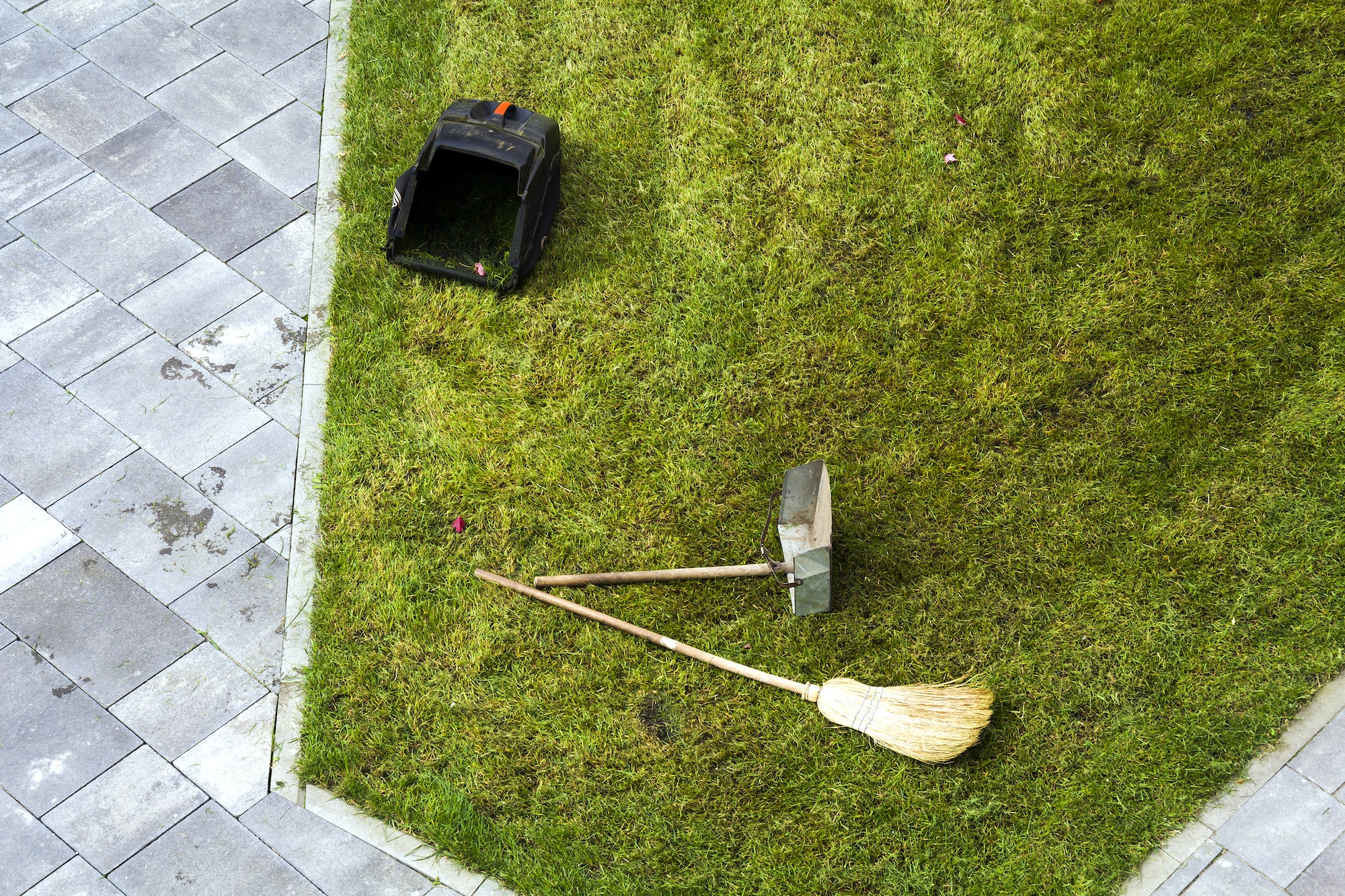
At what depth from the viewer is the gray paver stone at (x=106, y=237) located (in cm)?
538

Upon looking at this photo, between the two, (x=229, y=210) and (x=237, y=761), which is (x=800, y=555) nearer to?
(x=237, y=761)

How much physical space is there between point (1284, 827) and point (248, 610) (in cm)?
437

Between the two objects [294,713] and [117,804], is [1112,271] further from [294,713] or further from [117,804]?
[117,804]

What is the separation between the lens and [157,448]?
191 inches

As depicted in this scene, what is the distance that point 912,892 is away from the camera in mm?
3877

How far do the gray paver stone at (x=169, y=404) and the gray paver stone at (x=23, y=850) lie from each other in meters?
1.59

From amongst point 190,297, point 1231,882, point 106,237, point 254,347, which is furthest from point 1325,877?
point 106,237

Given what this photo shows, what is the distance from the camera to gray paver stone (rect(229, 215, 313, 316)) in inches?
210

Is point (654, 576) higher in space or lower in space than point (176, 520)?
higher

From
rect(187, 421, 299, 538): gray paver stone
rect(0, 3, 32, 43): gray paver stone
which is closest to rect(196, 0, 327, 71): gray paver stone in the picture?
rect(0, 3, 32, 43): gray paver stone

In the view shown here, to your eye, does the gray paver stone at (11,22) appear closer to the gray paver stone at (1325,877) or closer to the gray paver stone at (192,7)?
the gray paver stone at (192,7)

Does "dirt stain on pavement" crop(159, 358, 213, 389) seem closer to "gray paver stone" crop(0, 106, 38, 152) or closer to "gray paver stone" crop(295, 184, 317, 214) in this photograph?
"gray paver stone" crop(295, 184, 317, 214)

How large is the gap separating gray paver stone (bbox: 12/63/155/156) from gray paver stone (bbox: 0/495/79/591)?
2.34 metres

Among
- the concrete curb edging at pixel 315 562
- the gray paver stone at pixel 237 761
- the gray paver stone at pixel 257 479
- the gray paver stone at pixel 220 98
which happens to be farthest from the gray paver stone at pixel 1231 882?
the gray paver stone at pixel 220 98
